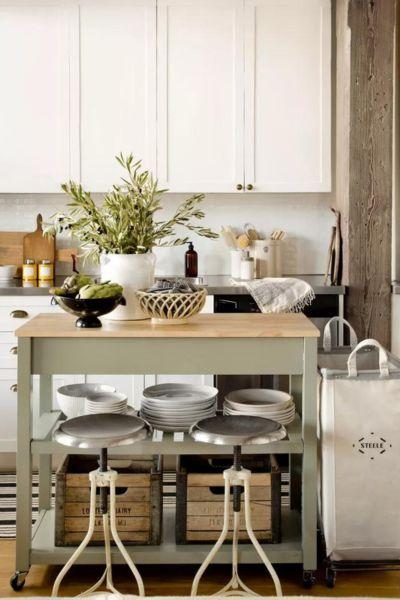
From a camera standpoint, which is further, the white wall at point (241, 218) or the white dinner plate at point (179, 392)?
the white wall at point (241, 218)

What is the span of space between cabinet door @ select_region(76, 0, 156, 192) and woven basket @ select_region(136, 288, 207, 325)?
1.94m

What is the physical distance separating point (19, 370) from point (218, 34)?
8.67ft

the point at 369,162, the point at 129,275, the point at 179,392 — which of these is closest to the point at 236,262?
the point at 369,162

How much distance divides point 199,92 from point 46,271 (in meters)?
1.35

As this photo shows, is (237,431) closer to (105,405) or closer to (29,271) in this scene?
(105,405)

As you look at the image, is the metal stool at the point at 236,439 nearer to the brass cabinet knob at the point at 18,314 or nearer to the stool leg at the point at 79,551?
the stool leg at the point at 79,551

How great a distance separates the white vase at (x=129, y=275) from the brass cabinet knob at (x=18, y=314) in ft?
4.71

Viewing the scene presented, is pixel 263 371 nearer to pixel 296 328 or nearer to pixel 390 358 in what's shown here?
pixel 296 328

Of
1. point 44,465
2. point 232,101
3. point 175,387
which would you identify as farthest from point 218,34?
point 44,465

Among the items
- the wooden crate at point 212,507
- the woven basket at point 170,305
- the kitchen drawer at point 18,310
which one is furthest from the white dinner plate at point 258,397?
the kitchen drawer at point 18,310

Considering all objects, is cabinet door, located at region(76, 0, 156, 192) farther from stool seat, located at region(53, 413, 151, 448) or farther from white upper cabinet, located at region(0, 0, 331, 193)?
stool seat, located at region(53, 413, 151, 448)

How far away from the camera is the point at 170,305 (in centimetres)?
289

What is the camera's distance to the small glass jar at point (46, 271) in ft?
15.6

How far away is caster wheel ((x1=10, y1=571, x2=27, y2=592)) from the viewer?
2.91 m
